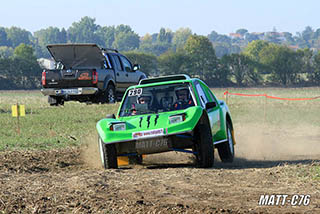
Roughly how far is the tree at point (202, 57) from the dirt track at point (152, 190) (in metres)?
76.3

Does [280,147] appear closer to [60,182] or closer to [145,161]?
[145,161]

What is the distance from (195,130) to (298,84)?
244 feet

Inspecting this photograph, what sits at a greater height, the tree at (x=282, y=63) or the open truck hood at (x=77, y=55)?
the open truck hood at (x=77, y=55)

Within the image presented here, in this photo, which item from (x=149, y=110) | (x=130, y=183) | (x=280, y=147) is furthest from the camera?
(x=280, y=147)

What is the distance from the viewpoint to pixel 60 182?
937 cm

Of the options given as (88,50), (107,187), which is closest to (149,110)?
(107,187)

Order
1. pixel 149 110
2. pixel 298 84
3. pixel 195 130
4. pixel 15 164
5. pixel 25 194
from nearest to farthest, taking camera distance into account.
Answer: pixel 25 194
pixel 195 130
pixel 149 110
pixel 15 164
pixel 298 84

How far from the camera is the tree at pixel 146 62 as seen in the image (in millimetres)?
95694

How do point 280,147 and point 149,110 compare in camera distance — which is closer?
point 149,110

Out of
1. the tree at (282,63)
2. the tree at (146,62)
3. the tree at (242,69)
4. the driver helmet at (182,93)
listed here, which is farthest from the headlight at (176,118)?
the tree at (146,62)

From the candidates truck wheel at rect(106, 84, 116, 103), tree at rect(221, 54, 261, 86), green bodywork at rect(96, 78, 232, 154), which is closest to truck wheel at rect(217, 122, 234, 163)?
green bodywork at rect(96, 78, 232, 154)

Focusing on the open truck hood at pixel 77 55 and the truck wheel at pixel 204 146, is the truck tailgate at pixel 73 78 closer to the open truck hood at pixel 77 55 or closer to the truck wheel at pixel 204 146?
the open truck hood at pixel 77 55

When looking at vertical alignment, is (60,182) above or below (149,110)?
below

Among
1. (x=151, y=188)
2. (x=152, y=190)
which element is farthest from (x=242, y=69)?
(x=152, y=190)
